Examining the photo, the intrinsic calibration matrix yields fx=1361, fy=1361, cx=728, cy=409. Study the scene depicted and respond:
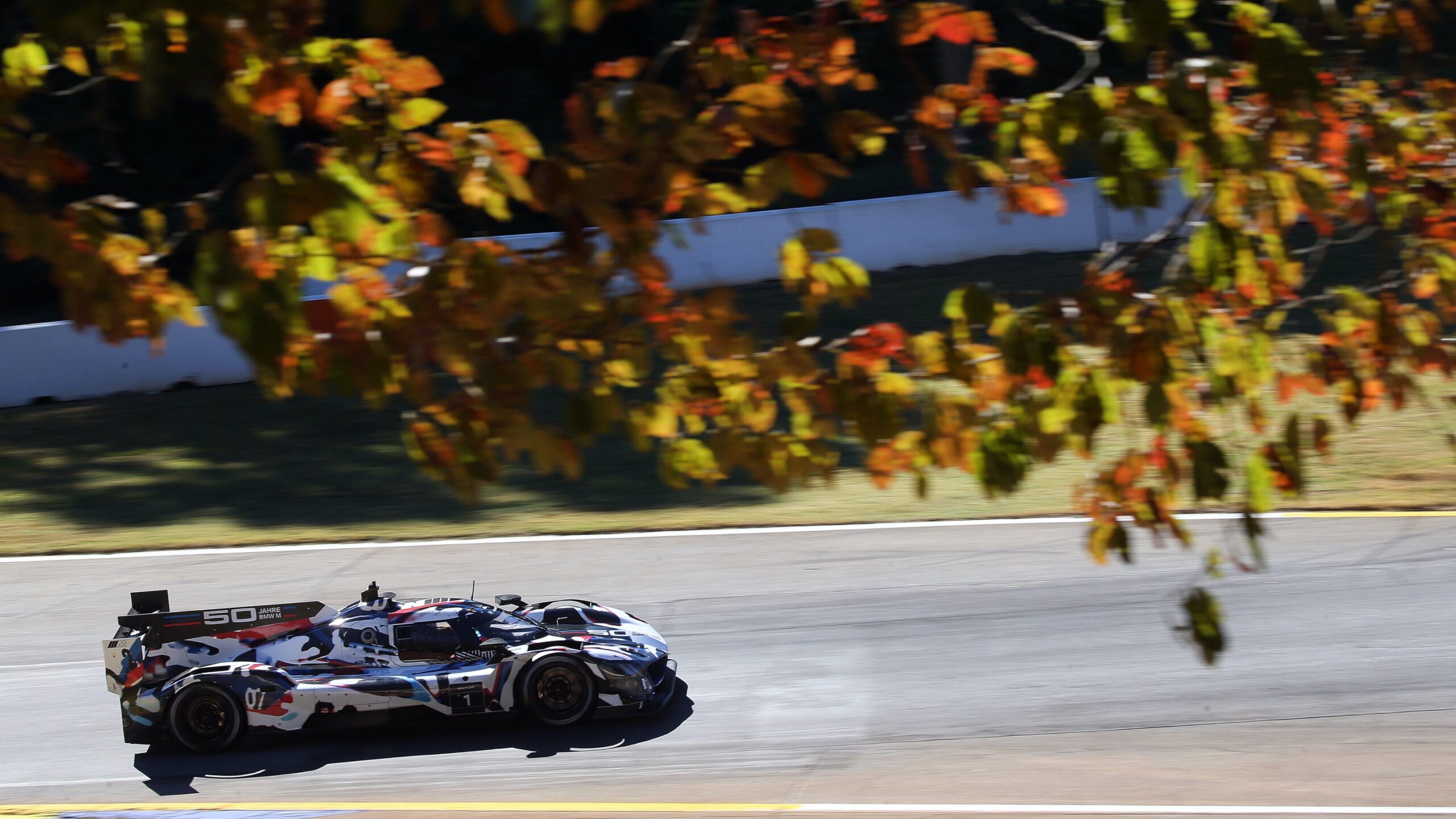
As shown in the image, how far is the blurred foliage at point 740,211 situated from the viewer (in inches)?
116

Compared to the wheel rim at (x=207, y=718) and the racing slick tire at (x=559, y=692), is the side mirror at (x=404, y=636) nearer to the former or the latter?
the racing slick tire at (x=559, y=692)

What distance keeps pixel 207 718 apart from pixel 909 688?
15.6ft

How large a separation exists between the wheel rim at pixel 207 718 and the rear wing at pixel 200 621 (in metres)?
0.42

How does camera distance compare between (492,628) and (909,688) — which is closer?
(492,628)

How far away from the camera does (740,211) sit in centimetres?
352

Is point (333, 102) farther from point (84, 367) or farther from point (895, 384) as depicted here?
point (84, 367)

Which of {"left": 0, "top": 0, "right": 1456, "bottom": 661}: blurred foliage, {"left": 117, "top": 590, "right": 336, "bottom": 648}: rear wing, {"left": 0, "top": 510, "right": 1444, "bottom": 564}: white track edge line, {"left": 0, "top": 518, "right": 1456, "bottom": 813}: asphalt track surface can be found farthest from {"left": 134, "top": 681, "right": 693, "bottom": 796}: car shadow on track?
{"left": 0, "top": 0, "right": 1456, "bottom": 661}: blurred foliage

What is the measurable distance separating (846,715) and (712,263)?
1361cm

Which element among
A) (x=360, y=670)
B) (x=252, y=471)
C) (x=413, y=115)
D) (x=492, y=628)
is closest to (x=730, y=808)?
(x=492, y=628)

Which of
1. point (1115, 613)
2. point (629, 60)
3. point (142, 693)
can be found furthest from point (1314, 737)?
point (142, 693)

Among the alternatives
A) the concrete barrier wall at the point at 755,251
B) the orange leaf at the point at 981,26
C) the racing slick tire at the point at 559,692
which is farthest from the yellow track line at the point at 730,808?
the concrete barrier wall at the point at 755,251

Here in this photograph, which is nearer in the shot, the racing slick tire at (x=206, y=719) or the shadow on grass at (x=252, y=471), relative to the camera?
the racing slick tire at (x=206, y=719)

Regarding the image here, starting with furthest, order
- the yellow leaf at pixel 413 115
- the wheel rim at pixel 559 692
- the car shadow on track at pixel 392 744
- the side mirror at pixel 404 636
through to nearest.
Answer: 1. the side mirror at pixel 404 636
2. the wheel rim at pixel 559 692
3. the car shadow on track at pixel 392 744
4. the yellow leaf at pixel 413 115

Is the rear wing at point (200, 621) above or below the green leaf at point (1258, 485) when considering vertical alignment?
below
